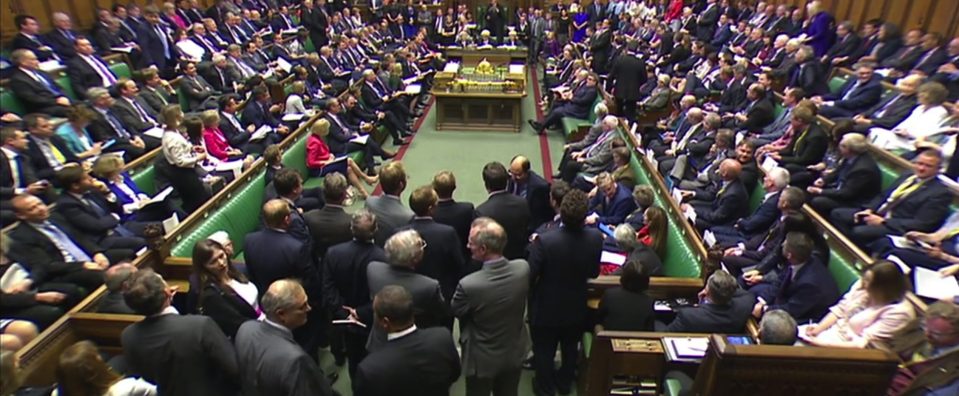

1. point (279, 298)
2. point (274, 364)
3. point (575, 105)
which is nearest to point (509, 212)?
point (279, 298)

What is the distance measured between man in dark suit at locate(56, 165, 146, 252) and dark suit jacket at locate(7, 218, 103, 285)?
0.34 m

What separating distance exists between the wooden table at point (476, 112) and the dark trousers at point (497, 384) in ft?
21.0

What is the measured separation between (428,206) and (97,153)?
3.71m

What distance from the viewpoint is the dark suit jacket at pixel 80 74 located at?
6223 mm

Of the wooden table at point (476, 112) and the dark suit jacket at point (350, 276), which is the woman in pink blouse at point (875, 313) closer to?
the dark suit jacket at point (350, 276)

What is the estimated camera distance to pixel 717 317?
276cm

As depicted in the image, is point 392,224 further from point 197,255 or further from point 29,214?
point 29,214

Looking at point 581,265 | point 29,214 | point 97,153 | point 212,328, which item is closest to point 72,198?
point 29,214

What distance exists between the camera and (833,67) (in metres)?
7.42

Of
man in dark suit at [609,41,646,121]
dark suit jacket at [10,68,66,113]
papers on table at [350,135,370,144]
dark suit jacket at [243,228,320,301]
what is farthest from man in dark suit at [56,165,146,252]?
man in dark suit at [609,41,646,121]

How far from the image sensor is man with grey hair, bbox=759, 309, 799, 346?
90.4 inches

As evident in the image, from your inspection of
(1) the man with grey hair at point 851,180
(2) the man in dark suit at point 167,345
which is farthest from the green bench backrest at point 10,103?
(1) the man with grey hair at point 851,180

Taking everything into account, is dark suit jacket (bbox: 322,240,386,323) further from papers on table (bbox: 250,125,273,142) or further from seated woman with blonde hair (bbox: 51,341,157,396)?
papers on table (bbox: 250,125,273,142)

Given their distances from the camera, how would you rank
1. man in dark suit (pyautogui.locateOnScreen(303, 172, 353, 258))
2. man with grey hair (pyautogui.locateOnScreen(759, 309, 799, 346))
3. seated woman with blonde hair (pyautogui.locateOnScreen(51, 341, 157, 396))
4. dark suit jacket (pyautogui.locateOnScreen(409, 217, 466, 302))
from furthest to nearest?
man in dark suit (pyautogui.locateOnScreen(303, 172, 353, 258))
dark suit jacket (pyautogui.locateOnScreen(409, 217, 466, 302))
man with grey hair (pyautogui.locateOnScreen(759, 309, 799, 346))
seated woman with blonde hair (pyautogui.locateOnScreen(51, 341, 157, 396))
